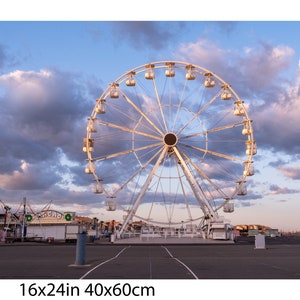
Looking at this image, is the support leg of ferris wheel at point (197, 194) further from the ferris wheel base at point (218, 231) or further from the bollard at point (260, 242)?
the bollard at point (260, 242)

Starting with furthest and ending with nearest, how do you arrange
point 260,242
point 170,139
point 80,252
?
point 170,139
point 260,242
point 80,252

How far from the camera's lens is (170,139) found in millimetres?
57469

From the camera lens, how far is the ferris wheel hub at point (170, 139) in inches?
2258

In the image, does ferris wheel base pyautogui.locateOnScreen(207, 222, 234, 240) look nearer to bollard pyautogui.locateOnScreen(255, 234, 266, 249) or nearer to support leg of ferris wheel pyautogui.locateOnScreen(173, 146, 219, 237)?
support leg of ferris wheel pyautogui.locateOnScreen(173, 146, 219, 237)

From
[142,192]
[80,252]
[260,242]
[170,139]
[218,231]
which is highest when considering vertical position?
[170,139]

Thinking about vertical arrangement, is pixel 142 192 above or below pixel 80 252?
above

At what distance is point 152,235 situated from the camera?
6031 centimetres

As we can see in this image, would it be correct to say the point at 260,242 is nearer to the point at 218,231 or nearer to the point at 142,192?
the point at 218,231

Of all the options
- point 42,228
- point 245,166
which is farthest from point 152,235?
point 42,228

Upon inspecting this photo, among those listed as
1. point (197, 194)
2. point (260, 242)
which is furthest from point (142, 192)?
point (260, 242)

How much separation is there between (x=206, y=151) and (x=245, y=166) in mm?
4896

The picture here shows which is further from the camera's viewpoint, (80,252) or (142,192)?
(142,192)

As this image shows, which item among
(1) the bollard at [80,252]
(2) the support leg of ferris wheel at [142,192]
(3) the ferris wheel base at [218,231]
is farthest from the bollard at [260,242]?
(1) the bollard at [80,252]
